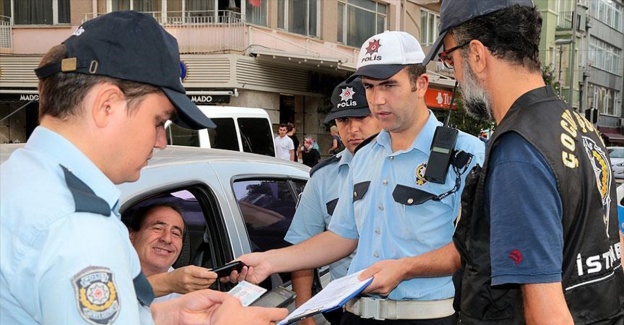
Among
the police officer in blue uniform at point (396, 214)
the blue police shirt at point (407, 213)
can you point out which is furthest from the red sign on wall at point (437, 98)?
the blue police shirt at point (407, 213)

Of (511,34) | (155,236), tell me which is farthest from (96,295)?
(155,236)

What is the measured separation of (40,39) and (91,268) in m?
18.1

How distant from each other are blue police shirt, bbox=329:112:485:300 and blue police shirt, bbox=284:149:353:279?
464 mm

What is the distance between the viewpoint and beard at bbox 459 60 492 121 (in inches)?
72.4

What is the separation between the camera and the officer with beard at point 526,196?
1.54 m

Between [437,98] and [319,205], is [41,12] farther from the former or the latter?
[319,205]

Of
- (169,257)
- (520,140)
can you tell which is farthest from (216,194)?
(520,140)

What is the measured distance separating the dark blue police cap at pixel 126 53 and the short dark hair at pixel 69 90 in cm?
1

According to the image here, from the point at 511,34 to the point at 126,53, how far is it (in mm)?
1044

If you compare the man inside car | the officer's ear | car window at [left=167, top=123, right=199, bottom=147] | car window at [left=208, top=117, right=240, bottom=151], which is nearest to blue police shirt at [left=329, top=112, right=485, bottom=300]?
the man inside car

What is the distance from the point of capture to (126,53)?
51.4 inches

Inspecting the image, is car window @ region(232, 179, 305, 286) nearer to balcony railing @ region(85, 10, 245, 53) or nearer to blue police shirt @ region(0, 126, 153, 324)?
blue police shirt @ region(0, 126, 153, 324)

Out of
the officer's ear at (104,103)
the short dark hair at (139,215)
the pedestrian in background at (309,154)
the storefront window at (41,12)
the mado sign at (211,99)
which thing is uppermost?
the storefront window at (41,12)

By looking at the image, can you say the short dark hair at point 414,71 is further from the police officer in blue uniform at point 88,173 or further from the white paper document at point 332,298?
the police officer in blue uniform at point 88,173
